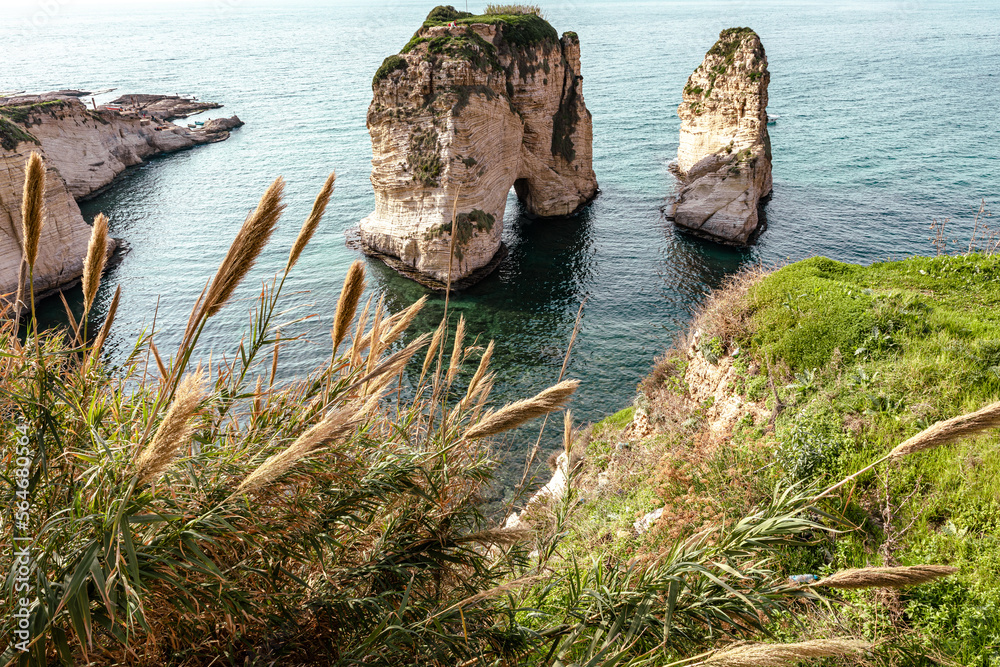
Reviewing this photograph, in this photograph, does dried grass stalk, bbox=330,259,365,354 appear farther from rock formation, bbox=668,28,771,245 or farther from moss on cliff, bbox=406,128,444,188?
rock formation, bbox=668,28,771,245

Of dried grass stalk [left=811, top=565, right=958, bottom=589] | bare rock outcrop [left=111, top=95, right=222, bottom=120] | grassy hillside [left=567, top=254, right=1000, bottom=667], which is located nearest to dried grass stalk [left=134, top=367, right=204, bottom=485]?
dried grass stalk [left=811, top=565, right=958, bottom=589]

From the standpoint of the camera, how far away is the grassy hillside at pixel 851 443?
5188mm

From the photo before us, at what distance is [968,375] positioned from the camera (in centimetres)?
734

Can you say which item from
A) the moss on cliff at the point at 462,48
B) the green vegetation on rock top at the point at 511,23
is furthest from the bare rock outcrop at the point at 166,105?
the moss on cliff at the point at 462,48

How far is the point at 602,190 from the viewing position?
33.7 metres

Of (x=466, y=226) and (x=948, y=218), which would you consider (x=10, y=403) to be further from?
(x=948, y=218)

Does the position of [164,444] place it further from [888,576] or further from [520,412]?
[888,576]

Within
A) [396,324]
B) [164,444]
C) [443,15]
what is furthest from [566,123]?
[164,444]

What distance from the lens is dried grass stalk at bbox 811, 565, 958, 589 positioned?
2383 millimetres

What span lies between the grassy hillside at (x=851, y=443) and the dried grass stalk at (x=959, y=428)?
0.74m

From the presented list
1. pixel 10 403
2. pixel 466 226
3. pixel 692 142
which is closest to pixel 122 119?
pixel 466 226

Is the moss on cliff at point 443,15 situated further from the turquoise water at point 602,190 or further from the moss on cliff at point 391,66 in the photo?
the turquoise water at point 602,190

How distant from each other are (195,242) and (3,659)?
29578 millimetres

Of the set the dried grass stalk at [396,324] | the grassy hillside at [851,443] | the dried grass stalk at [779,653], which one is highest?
the dried grass stalk at [396,324]
